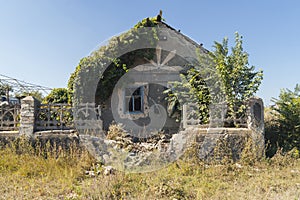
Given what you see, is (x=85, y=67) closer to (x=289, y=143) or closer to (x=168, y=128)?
(x=168, y=128)

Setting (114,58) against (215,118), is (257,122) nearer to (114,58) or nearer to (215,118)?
(215,118)

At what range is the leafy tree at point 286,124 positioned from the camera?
602cm

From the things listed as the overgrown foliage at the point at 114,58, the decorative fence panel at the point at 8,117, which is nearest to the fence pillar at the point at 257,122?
the overgrown foliage at the point at 114,58

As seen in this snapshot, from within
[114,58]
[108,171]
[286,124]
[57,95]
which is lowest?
[108,171]

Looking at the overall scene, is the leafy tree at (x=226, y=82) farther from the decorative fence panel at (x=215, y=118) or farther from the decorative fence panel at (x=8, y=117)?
the decorative fence panel at (x=8, y=117)

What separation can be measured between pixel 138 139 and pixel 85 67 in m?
3.91

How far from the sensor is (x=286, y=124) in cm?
628

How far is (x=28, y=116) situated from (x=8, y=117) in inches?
40.1

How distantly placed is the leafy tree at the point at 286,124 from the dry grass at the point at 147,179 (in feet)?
2.45

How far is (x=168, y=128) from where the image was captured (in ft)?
28.7

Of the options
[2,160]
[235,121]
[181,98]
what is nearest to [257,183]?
[235,121]

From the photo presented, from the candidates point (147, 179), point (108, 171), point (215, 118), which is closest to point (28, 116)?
point (108, 171)

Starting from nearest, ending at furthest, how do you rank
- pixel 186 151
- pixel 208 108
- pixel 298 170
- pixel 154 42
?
pixel 298 170, pixel 186 151, pixel 208 108, pixel 154 42

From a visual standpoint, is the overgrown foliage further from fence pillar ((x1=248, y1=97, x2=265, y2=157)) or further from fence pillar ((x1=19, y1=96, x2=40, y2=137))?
fence pillar ((x1=248, y1=97, x2=265, y2=157))
